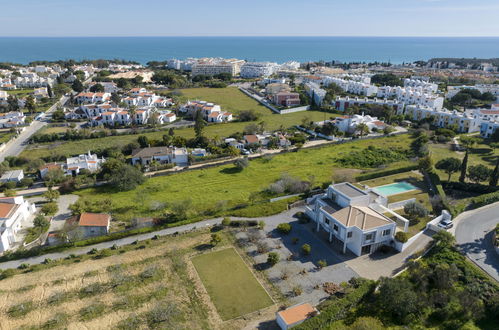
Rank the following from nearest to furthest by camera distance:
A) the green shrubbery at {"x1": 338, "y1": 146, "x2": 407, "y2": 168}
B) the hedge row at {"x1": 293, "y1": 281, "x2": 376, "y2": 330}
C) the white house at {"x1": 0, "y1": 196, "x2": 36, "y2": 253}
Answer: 1. the hedge row at {"x1": 293, "y1": 281, "x2": 376, "y2": 330}
2. the white house at {"x1": 0, "y1": 196, "x2": 36, "y2": 253}
3. the green shrubbery at {"x1": 338, "y1": 146, "x2": 407, "y2": 168}

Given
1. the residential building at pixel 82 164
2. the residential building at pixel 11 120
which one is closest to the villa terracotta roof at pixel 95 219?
the residential building at pixel 82 164

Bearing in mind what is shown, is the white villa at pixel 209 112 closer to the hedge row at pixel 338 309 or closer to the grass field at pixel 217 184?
the grass field at pixel 217 184

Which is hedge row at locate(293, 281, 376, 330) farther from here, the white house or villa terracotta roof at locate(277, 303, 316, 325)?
the white house

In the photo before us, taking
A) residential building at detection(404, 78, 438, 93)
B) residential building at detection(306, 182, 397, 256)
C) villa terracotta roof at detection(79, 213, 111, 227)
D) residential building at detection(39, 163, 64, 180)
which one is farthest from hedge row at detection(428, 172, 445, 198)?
residential building at detection(404, 78, 438, 93)

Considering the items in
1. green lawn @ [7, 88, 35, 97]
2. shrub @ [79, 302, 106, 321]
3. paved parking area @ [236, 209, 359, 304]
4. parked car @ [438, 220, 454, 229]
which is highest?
green lawn @ [7, 88, 35, 97]

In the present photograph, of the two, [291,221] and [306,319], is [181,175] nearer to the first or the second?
[291,221]

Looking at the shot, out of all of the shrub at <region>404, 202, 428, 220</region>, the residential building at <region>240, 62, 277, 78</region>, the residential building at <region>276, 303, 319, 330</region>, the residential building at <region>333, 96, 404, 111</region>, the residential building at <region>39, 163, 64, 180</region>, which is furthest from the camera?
the residential building at <region>240, 62, 277, 78</region>

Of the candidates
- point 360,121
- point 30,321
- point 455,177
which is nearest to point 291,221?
point 30,321
